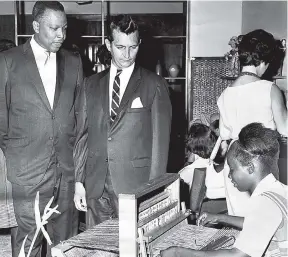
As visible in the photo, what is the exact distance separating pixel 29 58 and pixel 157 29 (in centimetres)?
461

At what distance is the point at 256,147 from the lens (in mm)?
1949

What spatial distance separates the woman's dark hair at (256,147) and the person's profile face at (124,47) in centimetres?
90

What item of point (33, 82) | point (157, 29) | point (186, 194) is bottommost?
point (186, 194)

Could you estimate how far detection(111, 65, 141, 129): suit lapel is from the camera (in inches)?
104

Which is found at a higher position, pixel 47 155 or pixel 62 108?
pixel 62 108

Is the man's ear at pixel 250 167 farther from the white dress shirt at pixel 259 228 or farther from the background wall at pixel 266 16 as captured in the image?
the background wall at pixel 266 16

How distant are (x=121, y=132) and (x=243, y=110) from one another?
0.82 m

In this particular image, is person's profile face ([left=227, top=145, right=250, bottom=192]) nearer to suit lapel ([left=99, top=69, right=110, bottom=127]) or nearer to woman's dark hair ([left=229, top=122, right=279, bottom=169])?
woman's dark hair ([left=229, top=122, right=279, bottom=169])

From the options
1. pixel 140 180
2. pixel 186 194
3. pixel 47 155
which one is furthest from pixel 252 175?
pixel 186 194

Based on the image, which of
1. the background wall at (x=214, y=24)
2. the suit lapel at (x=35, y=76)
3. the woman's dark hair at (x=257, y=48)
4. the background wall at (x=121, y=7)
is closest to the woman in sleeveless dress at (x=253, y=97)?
the woman's dark hair at (x=257, y=48)

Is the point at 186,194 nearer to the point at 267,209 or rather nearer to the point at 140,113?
the point at 140,113

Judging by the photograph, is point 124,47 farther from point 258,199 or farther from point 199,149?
point 199,149

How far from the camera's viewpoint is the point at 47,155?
269 centimetres

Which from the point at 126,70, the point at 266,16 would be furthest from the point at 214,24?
the point at 126,70
